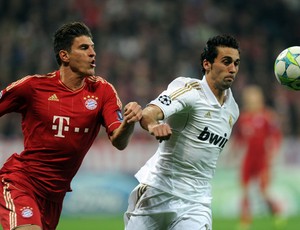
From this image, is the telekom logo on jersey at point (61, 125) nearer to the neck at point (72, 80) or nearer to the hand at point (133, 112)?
the neck at point (72, 80)

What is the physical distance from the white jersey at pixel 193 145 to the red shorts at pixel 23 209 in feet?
2.79

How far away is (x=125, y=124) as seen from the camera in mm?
5852

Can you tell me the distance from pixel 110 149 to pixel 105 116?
8735mm

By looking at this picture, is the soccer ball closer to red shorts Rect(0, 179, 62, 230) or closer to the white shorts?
the white shorts

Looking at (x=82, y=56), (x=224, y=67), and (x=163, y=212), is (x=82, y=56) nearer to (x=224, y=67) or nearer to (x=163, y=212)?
(x=224, y=67)

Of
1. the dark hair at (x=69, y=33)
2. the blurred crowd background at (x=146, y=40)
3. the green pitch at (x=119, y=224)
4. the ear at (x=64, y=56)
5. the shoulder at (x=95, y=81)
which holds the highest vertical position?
the blurred crowd background at (x=146, y=40)

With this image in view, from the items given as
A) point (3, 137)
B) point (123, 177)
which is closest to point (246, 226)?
point (123, 177)

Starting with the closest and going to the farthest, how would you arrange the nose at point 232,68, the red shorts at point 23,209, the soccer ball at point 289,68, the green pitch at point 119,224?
the red shorts at point 23,209, the nose at point 232,68, the soccer ball at point 289,68, the green pitch at point 119,224

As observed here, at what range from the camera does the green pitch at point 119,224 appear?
515 inches

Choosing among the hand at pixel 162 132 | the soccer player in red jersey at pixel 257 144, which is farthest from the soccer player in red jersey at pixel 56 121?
the soccer player in red jersey at pixel 257 144

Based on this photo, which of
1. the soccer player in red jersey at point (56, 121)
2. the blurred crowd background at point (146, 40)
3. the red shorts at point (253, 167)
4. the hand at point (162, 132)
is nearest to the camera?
the hand at point (162, 132)

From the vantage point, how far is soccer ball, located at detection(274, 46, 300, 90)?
22.3ft

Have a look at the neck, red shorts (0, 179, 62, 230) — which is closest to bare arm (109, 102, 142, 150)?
the neck

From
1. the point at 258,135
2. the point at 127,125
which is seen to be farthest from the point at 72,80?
the point at 258,135
